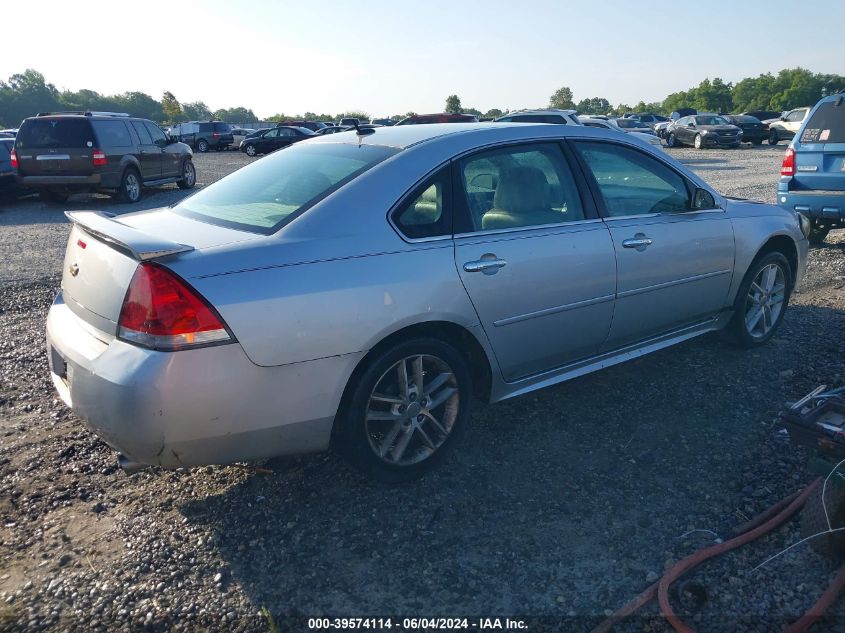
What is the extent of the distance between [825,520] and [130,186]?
14.2m

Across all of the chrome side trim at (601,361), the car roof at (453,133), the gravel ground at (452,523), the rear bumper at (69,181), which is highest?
the car roof at (453,133)

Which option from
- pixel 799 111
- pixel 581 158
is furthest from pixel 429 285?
pixel 799 111

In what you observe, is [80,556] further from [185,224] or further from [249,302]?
[185,224]

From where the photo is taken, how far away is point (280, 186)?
3.52 metres

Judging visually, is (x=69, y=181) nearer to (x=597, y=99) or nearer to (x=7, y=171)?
(x=7, y=171)

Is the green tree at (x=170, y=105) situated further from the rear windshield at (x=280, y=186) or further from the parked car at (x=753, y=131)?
the rear windshield at (x=280, y=186)

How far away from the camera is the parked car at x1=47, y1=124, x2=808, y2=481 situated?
268 centimetres

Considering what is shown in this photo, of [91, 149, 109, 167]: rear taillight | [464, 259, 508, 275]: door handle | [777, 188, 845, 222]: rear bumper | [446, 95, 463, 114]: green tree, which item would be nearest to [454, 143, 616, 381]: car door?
[464, 259, 508, 275]: door handle

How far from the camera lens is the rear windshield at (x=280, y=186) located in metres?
3.20

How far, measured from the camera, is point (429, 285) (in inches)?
124

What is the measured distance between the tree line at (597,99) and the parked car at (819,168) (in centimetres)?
6269

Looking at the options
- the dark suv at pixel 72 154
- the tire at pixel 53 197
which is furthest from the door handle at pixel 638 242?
the tire at pixel 53 197

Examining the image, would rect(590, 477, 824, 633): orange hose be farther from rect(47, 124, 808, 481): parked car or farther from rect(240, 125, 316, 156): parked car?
rect(240, 125, 316, 156): parked car

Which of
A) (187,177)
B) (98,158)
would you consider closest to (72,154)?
(98,158)
